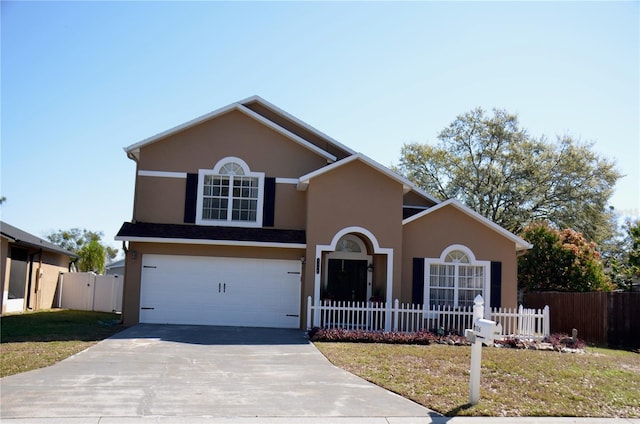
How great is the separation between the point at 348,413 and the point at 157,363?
470 centimetres

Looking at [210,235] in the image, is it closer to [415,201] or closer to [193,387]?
[415,201]

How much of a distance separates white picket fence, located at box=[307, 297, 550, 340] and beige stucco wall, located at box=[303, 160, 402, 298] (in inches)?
35.8

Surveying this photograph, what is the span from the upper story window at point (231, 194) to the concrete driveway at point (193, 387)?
622cm

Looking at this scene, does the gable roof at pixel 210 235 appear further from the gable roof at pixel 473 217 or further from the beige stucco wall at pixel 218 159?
the gable roof at pixel 473 217

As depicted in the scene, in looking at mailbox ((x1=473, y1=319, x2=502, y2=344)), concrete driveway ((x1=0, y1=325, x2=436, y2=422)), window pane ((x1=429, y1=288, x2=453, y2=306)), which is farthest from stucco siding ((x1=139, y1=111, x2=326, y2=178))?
mailbox ((x1=473, y1=319, x2=502, y2=344))

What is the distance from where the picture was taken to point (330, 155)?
20.1 m

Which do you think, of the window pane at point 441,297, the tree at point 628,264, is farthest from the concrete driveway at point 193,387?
the tree at point 628,264

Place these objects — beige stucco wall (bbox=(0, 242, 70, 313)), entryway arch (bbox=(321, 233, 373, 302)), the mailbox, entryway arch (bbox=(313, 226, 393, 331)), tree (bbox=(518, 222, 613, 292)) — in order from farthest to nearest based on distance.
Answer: tree (bbox=(518, 222, 613, 292))
beige stucco wall (bbox=(0, 242, 70, 313))
entryway arch (bbox=(321, 233, 373, 302))
entryway arch (bbox=(313, 226, 393, 331))
the mailbox

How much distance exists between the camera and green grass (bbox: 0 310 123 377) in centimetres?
1153

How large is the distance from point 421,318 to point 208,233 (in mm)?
7124

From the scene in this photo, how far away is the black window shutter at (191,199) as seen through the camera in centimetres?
1930

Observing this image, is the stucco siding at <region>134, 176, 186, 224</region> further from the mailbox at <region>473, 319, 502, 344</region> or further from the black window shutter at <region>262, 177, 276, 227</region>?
the mailbox at <region>473, 319, 502, 344</region>

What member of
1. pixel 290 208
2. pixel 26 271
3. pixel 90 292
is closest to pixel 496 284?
pixel 290 208

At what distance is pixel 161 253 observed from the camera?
18.7 meters
